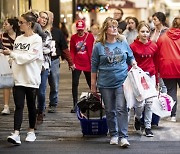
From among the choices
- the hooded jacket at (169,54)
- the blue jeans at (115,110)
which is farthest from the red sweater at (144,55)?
the blue jeans at (115,110)

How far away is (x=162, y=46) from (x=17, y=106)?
2793 millimetres

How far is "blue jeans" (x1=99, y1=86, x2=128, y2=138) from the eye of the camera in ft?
25.4

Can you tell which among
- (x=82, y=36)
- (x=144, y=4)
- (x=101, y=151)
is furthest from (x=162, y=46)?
(x=144, y=4)

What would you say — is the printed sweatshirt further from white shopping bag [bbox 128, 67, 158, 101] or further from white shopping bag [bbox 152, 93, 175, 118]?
white shopping bag [bbox 152, 93, 175, 118]

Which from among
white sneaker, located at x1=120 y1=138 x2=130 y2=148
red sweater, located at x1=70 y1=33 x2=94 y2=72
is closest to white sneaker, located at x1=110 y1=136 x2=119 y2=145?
white sneaker, located at x1=120 y1=138 x2=130 y2=148

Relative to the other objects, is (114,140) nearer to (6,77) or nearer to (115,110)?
(115,110)

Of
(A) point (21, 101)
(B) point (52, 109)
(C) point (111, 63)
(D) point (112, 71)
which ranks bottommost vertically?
(B) point (52, 109)

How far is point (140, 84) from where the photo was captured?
7.89m

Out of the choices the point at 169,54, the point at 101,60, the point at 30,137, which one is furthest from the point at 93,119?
the point at 169,54

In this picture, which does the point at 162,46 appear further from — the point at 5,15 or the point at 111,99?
the point at 5,15

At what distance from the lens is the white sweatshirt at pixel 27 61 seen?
25.7 ft

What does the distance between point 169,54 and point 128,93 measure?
1908 millimetres

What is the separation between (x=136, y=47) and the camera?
337 inches

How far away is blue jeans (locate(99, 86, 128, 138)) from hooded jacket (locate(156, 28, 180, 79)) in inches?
70.8
